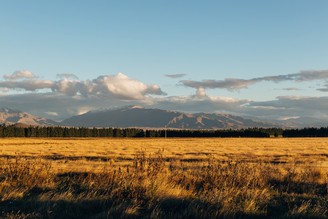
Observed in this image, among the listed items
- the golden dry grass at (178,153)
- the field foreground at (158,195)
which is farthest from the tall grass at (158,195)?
the golden dry grass at (178,153)

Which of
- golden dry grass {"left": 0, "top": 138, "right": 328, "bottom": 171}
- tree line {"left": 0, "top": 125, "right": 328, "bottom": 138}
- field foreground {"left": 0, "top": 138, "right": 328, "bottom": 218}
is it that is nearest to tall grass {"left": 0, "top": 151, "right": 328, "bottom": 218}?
field foreground {"left": 0, "top": 138, "right": 328, "bottom": 218}

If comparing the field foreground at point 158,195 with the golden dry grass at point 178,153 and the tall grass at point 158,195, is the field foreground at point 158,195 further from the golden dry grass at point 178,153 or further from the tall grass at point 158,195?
the golden dry grass at point 178,153

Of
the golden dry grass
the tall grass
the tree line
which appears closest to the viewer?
the tall grass

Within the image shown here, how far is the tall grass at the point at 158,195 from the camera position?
801 centimetres

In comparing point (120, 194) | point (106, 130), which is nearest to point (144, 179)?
point (120, 194)

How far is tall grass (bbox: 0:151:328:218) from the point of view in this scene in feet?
26.3

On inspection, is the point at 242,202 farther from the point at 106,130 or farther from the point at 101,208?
the point at 106,130

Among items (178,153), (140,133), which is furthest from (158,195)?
(140,133)

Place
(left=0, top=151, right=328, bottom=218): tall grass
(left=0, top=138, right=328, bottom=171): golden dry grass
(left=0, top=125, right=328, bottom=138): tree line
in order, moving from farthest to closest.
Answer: (left=0, top=125, right=328, bottom=138): tree line
(left=0, top=138, right=328, bottom=171): golden dry grass
(left=0, top=151, right=328, bottom=218): tall grass

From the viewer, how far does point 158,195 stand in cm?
941

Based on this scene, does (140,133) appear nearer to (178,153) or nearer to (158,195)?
(178,153)

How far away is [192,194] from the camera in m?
9.73

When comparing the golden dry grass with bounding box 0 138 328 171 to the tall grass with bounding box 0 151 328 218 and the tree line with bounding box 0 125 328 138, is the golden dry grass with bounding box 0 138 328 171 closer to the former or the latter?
the tall grass with bounding box 0 151 328 218

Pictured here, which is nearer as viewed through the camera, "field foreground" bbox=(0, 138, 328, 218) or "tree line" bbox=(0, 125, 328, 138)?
"field foreground" bbox=(0, 138, 328, 218)
